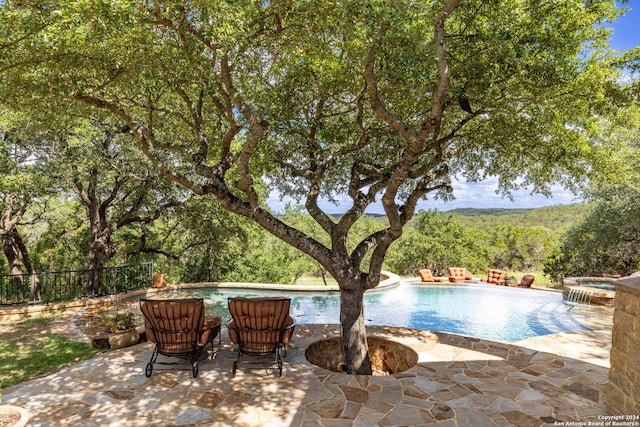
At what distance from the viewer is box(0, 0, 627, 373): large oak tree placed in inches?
183

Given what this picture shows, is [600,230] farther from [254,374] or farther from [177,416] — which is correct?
[177,416]

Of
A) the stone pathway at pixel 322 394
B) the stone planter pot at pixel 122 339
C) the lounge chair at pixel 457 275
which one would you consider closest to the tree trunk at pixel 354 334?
the stone pathway at pixel 322 394

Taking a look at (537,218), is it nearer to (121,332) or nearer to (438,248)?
(438,248)

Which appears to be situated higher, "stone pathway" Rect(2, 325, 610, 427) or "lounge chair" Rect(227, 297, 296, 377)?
"lounge chair" Rect(227, 297, 296, 377)

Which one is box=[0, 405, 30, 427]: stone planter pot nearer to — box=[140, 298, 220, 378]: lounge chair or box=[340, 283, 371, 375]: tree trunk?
box=[140, 298, 220, 378]: lounge chair

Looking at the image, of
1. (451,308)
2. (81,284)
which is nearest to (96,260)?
(81,284)

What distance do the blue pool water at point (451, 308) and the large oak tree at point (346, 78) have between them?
16.6ft

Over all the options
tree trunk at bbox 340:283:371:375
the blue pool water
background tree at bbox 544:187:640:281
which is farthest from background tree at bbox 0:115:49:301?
background tree at bbox 544:187:640:281

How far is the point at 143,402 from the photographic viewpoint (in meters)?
4.62

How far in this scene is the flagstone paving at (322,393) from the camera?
4277 mm

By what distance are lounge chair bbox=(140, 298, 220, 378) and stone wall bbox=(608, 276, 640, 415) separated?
5.32 meters

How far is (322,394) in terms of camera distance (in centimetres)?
488

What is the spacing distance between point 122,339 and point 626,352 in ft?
25.3

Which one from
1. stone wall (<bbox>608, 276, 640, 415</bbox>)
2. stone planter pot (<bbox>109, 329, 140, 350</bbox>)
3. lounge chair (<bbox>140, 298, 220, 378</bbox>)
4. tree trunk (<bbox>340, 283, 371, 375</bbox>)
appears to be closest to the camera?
stone wall (<bbox>608, 276, 640, 415</bbox>)
